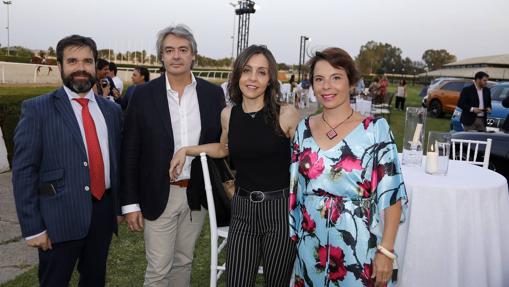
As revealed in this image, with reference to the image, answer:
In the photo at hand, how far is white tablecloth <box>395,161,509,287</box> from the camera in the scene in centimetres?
296

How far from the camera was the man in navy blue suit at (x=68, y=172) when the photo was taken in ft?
7.22

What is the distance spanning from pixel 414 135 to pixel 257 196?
6.51ft

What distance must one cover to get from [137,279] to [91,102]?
1888 mm

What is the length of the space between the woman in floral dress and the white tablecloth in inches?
41.8

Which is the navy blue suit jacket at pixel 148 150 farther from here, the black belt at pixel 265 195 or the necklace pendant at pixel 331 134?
the necklace pendant at pixel 331 134

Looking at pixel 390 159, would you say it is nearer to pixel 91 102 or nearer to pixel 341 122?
pixel 341 122

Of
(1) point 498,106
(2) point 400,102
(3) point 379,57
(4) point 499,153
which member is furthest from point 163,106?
(3) point 379,57

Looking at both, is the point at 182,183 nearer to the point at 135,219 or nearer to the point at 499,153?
the point at 135,219

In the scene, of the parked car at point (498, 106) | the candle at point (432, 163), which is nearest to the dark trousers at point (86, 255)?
the candle at point (432, 163)

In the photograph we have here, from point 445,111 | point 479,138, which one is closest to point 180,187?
point 479,138

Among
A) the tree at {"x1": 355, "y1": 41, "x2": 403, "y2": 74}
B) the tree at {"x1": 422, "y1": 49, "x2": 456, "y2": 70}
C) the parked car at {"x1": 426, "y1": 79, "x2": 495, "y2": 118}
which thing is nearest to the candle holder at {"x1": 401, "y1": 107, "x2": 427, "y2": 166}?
the parked car at {"x1": 426, "y1": 79, "x2": 495, "y2": 118}

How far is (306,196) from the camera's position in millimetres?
2146

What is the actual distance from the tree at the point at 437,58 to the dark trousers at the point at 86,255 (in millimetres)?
129867

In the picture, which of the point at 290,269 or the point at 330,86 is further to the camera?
the point at 290,269
